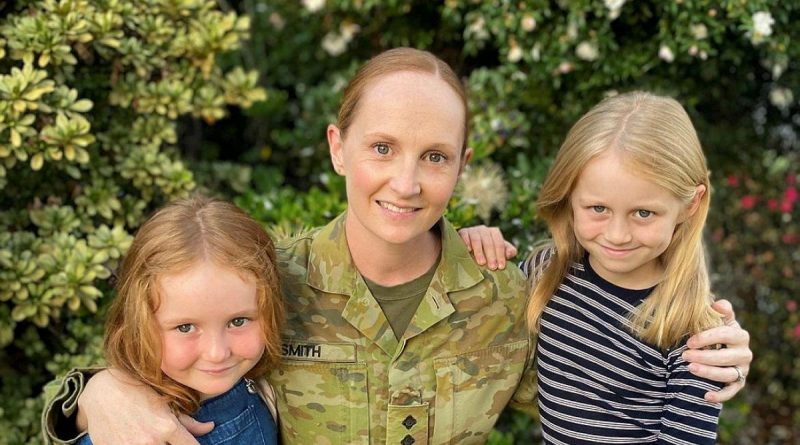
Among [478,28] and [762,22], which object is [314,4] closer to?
[478,28]

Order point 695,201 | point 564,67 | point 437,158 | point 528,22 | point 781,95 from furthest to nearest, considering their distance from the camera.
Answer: point 781,95
point 564,67
point 528,22
point 695,201
point 437,158

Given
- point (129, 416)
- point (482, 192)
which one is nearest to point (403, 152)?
point (129, 416)

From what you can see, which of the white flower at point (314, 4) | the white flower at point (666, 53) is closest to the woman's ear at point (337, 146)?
the white flower at point (666, 53)

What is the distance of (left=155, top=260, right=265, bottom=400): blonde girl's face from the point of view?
2.27m

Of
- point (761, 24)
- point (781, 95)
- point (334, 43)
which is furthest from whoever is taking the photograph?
point (334, 43)

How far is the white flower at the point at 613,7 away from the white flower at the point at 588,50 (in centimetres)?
15

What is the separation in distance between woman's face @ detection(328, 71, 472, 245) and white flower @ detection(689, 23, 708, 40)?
1737mm

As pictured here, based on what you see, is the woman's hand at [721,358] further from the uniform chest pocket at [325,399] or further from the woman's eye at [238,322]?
the woman's eye at [238,322]

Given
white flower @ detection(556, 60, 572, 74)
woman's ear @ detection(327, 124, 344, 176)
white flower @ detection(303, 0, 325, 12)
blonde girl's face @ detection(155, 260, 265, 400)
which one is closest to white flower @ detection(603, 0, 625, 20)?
white flower @ detection(556, 60, 572, 74)

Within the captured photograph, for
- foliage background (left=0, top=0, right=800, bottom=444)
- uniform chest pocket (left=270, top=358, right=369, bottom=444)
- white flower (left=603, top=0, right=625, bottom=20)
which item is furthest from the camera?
white flower (left=603, top=0, right=625, bottom=20)

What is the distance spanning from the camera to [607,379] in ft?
8.27

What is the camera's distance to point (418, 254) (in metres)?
2.62

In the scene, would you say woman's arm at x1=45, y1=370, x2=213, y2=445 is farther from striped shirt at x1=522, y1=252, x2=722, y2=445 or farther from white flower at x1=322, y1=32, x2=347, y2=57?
white flower at x1=322, y1=32, x2=347, y2=57

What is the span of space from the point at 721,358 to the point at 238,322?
130cm
